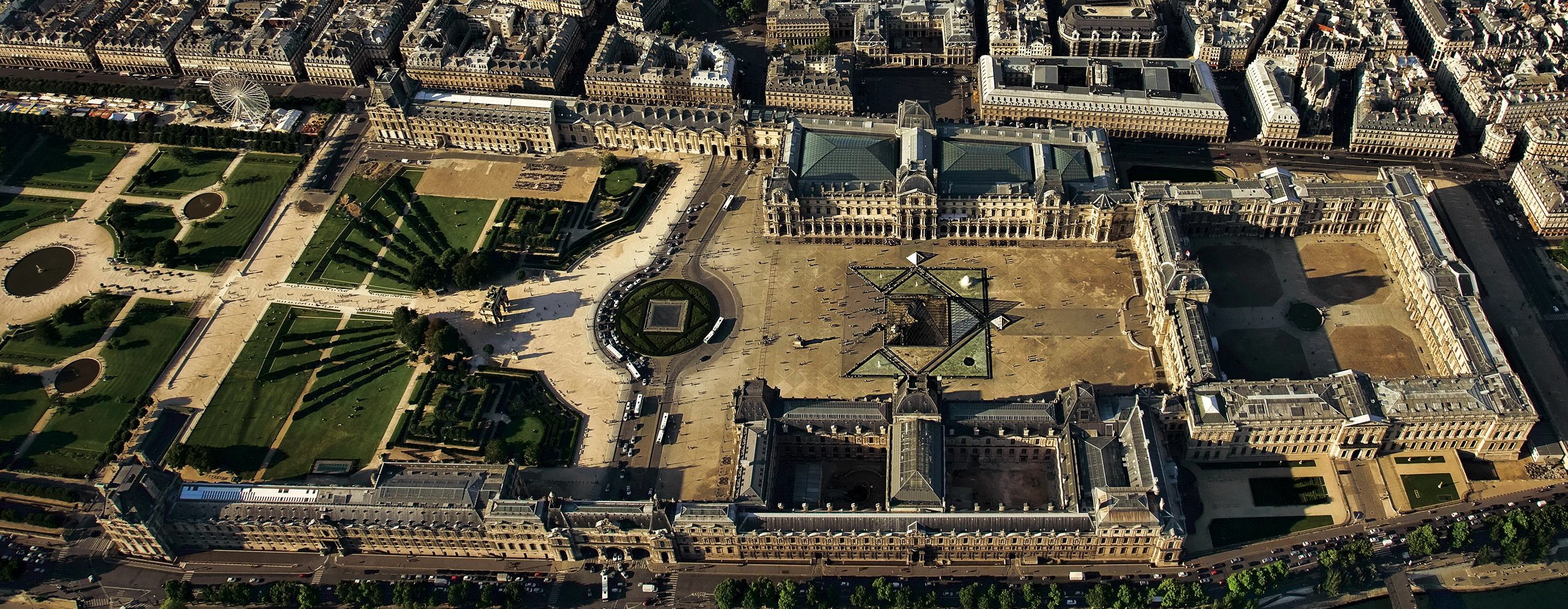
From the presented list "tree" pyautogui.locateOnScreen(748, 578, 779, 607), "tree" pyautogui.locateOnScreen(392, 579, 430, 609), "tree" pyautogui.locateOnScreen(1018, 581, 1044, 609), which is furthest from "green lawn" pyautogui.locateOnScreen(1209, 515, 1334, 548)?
"tree" pyautogui.locateOnScreen(392, 579, 430, 609)

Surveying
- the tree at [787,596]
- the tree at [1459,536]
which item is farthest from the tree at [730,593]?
the tree at [1459,536]

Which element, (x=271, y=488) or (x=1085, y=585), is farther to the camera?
(x=271, y=488)

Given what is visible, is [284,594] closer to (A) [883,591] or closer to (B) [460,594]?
(B) [460,594]

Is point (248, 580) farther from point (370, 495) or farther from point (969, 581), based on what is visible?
point (969, 581)

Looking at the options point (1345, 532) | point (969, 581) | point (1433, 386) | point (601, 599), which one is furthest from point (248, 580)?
point (1433, 386)

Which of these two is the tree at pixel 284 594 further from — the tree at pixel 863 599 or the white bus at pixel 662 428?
the tree at pixel 863 599

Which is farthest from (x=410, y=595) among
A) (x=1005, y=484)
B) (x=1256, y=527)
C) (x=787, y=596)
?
(x=1256, y=527)
